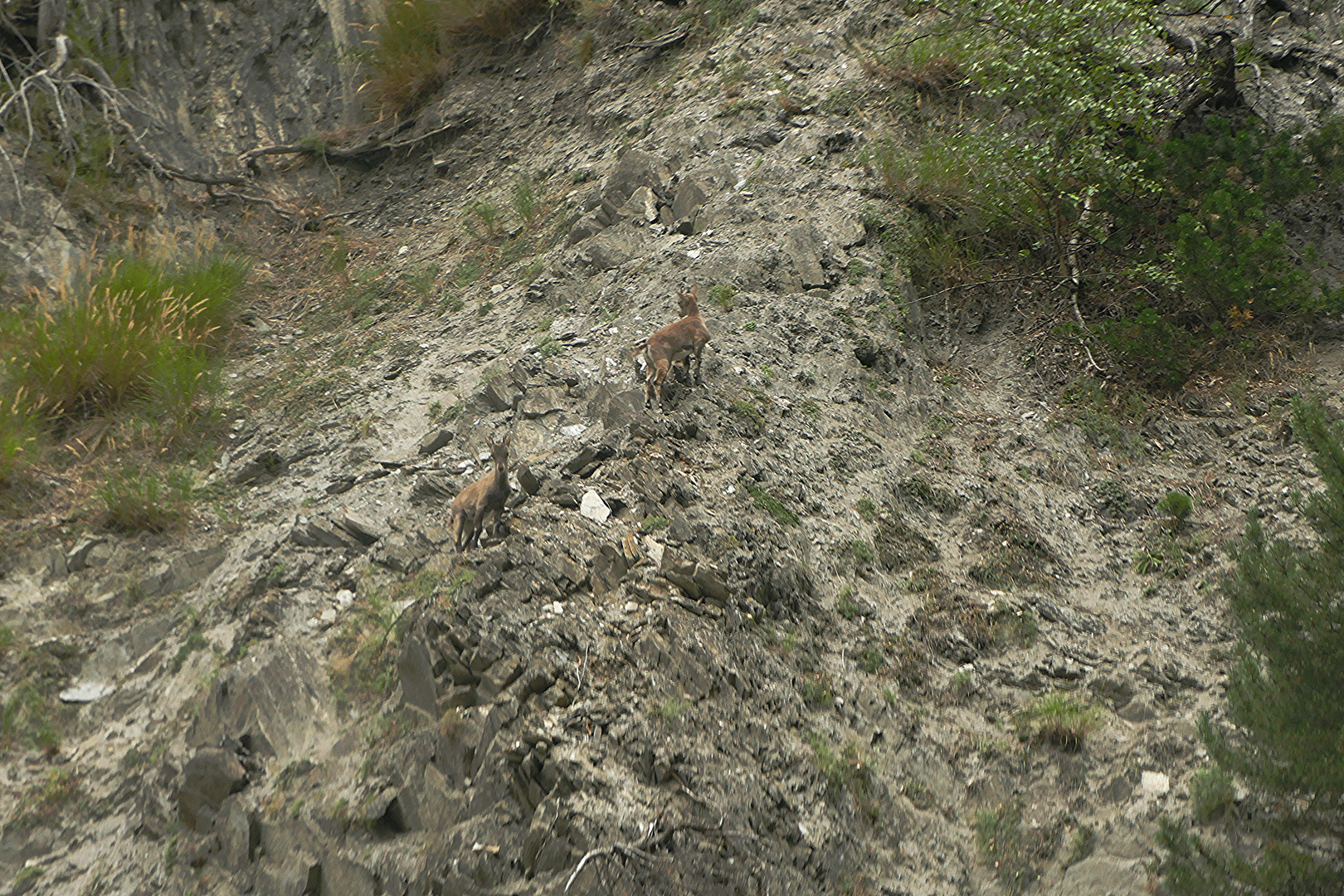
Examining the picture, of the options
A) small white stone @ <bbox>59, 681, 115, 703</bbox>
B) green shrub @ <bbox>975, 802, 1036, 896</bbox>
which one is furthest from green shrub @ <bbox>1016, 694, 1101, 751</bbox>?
small white stone @ <bbox>59, 681, 115, 703</bbox>

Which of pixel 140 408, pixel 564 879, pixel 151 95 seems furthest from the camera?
pixel 151 95

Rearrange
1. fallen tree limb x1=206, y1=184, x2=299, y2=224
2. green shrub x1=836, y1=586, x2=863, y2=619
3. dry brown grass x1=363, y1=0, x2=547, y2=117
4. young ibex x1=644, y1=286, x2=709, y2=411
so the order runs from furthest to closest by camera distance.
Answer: dry brown grass x1=363, y1=0, x2=547, y2=117, fallen tree limb x1=206, y1=184, x2=299, y2=224, young ibex x1=644, y1=286, x2=709, y2=411, green shrub x1=836, y1=586, x2=863, y2=619

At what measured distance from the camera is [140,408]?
7.45 m

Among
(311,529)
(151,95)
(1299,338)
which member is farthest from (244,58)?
(1299,338)

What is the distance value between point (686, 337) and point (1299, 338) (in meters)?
5.58

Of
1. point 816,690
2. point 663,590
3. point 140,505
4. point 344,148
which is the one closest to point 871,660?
point 816,690

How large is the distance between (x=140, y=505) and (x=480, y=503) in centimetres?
318

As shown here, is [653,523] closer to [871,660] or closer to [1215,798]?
[871,660]

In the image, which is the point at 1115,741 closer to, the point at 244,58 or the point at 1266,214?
the point at 1266,214

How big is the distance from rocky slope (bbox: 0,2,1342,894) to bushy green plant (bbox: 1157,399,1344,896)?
546 millimetres

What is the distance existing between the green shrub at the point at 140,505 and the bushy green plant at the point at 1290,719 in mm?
6311

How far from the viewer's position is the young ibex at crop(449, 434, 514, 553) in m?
4.73

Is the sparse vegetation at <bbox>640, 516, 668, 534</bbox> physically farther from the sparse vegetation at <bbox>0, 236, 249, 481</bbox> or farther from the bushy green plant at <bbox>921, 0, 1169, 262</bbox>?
the bushy green plant at <bbox>921, 0, 1169, 262</bbox>

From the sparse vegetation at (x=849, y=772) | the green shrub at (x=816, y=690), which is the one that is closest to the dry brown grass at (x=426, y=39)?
the green shrub at (x=816, y=690)
